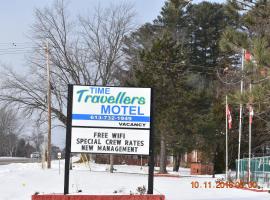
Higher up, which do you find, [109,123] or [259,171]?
[109,123]

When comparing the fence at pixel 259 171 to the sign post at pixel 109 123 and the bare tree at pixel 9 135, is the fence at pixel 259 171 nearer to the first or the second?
the sign post at pixel 109 123

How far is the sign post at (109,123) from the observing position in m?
14.8

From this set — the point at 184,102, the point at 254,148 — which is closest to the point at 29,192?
the point at 184,102

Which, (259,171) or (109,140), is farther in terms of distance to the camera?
(259,171)

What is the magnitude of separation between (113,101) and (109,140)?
105 centimetres

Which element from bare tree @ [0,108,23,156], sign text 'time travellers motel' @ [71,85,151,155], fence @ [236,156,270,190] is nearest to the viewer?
sign text 'time travellers motel' @ [71,85,151,155]

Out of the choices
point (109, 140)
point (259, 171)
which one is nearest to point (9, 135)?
point (259, 171)

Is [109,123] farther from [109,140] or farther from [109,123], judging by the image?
[109,140]

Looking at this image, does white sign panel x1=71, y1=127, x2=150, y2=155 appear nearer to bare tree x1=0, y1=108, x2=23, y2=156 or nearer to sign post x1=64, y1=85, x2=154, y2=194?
sign post x1=64, y1=85, x2=154, y2=194

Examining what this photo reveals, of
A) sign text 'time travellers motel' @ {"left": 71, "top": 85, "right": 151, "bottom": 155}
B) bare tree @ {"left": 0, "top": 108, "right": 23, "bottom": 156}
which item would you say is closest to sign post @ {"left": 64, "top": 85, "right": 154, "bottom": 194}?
sign text 'time travellers motel' @ {"left": 71, "top": 85, "right": 151, "bottom": 155}

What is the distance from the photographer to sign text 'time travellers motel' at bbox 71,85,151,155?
48.4 feet

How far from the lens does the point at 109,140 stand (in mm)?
14805

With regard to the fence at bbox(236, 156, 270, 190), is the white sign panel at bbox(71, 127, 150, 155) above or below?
above

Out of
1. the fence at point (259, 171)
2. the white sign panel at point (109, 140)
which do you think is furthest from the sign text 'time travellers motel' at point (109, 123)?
the fence at point (259, 171)
